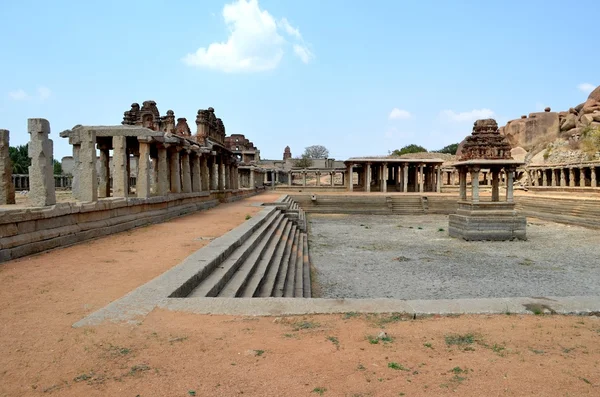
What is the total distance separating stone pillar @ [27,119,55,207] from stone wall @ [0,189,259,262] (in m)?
0.32

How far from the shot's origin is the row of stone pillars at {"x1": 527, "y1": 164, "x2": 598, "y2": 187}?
3050 centimetres

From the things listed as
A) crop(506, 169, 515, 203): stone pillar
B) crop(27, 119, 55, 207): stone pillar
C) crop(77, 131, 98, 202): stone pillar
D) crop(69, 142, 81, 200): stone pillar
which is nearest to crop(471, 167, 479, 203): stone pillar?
crop(506, 169, 515, 203): stone pillar

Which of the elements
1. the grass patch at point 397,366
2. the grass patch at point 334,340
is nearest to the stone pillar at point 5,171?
the grass patch at point 334,340

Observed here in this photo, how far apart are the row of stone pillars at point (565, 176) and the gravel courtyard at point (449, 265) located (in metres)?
16.0

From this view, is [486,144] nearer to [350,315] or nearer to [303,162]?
[350,315]

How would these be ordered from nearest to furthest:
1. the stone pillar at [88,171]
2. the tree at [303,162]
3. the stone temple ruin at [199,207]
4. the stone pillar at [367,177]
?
1. the stone temple ruin at [199,207]
2. the stone pillar at [88,171]
3. the stone pillar at [367,177]
4. the tree at [303,162]

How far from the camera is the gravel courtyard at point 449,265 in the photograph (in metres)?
8.26

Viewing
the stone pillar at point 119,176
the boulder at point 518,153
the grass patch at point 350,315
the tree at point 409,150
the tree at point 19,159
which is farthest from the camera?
the tree at point 409,150

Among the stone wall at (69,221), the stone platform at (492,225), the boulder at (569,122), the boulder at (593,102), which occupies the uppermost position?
the boulder at (593,102)

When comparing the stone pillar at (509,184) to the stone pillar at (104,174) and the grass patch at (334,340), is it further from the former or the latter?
the stone pillar at (104,174)

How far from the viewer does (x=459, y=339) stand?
375 centimetres

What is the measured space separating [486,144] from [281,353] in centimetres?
1849

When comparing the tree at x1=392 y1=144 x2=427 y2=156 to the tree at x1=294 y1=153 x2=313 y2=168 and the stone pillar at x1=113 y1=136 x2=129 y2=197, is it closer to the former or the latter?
the tree at x1=294 y1=153 x2=313 y2=168

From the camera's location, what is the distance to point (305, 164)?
57781 millimetres
